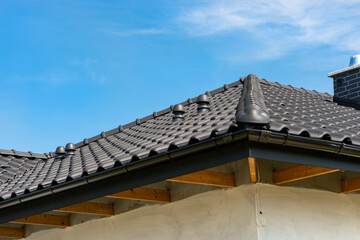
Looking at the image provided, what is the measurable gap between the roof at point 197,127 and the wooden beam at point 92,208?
426mm

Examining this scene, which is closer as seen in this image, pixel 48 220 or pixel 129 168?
pixel 129 168

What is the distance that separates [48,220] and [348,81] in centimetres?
627

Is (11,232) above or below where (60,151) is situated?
below

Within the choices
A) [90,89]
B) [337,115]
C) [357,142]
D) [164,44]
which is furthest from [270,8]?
[90,89]

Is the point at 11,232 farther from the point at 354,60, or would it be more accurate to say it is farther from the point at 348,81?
the point at 354,60

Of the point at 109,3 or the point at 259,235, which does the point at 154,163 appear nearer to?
the point at 259,235

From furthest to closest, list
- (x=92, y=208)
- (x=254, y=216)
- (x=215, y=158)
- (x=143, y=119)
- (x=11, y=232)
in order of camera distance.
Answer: (x=143, y=119)
(x=11, y=232)
(x=92, y=208)
(x=254, y=216)
(x=215, y=158)

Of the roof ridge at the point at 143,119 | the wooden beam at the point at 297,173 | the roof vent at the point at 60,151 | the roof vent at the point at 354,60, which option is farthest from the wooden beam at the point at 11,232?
the roof vent at the point at 354,60

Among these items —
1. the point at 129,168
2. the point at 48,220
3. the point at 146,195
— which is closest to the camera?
the point at 129,168

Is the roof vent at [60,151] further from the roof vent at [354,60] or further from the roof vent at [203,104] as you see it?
the roof vent at [354,60]

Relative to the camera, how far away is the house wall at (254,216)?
569 centimetres

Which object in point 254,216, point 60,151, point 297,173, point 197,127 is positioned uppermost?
point 60,151

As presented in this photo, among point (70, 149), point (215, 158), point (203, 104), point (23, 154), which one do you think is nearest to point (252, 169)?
point (215, 158)

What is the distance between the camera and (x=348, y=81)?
1093 centimetres
